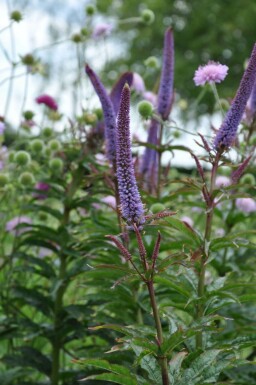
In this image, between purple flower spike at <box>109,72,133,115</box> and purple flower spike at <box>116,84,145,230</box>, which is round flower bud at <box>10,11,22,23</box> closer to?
purple flower spike at <box>109,72,133,115</box>

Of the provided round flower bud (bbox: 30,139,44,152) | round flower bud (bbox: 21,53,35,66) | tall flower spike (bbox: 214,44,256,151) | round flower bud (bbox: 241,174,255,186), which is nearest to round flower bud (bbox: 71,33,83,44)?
round flower bud (bbox: 21,53,35,66)

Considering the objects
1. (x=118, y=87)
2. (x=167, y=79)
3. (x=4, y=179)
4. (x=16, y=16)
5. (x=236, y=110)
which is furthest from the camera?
(x=16, y=16)

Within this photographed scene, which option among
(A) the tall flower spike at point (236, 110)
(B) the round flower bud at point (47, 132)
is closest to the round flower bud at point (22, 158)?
(B) the round flower bud at point (47, 132)

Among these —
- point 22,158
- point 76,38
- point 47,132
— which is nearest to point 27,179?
point 22,158

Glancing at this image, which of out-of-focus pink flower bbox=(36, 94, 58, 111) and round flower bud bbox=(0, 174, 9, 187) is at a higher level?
out-of-focus pink flower bbox=(36, 94, 58, 111)

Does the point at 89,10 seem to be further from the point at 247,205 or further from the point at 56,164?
the point at 247,205

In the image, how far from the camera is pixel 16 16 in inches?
103

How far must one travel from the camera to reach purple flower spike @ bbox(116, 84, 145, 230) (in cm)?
112

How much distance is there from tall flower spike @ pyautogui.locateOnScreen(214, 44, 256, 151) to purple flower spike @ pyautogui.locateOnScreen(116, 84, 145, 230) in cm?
33

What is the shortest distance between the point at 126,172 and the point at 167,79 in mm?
975

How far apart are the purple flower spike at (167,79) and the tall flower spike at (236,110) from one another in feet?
2.18

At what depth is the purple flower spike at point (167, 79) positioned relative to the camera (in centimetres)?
204

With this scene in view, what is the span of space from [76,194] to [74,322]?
0.48 meters

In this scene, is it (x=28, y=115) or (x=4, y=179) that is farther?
(x=28, y=115)
